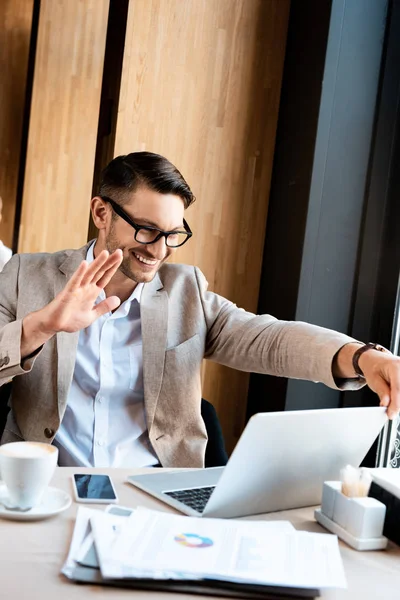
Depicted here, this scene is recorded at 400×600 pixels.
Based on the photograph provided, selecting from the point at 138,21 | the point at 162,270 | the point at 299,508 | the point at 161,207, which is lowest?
the point at 299,508

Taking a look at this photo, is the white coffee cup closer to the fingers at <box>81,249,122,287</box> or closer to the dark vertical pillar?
the fingers at <box>81,249,122,287</box>

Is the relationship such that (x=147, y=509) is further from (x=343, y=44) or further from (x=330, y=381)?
(x=343, y=44)

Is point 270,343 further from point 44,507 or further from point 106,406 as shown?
point 44,507

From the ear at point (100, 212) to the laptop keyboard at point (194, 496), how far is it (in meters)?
0.93

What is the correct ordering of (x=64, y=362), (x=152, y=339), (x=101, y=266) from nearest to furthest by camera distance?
(x=101, y=266), (x=64, y=362), (x=152, y=339)

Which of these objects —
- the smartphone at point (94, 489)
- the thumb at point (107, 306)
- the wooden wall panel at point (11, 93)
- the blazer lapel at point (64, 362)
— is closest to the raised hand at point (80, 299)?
the thumb at point (107, 306)

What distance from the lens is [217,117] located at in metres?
2.84

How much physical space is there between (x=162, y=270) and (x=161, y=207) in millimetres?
249

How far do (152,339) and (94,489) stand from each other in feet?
2.29

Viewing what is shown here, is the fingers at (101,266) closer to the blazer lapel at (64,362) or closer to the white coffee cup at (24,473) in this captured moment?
the blazer lapel at (64,362)

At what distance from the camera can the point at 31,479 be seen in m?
1.17

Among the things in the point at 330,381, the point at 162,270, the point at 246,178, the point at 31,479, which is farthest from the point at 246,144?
the point at 31,479

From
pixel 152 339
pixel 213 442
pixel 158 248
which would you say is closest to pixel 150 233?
pixel 158 248

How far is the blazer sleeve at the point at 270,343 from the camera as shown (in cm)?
182
